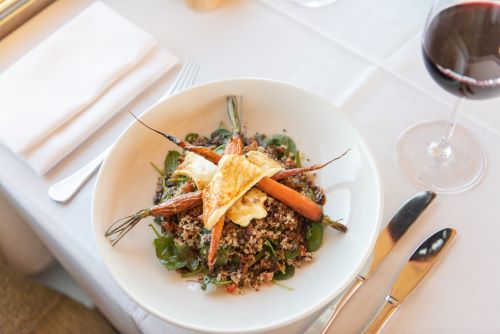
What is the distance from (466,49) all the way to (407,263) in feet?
1.19

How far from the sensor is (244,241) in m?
0.81

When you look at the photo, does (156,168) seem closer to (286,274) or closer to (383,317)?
(286,274)

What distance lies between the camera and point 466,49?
784 mm

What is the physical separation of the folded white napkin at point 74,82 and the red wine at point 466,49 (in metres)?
0.59

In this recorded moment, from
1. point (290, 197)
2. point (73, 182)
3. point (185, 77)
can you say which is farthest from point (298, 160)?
point (73, 182)

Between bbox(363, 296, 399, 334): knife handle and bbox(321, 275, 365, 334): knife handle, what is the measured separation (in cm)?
5

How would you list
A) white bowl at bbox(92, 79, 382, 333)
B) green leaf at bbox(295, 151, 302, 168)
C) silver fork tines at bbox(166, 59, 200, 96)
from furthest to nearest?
silver fork tines at bbox(166, 59, 200, 96)
green leaf at bbox(295, 151, 302, 168)
white bowl at bbox(92, 79, 382, 333)

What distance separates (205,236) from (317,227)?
19 centimetres

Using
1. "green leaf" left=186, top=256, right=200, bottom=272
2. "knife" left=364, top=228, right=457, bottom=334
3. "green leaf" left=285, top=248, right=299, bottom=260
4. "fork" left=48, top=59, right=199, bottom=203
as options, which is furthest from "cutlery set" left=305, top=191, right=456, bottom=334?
"fork" left=48, top=59, right=199, bottom=203

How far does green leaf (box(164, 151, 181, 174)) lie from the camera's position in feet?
3.10

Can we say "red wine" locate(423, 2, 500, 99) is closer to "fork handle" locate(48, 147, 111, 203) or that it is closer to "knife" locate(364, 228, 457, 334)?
"knife" locate(364, 228, 457, 334)

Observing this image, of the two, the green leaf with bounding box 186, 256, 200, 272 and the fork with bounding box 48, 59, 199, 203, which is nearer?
the green leaf with bounding box 186, 256, 200, 272

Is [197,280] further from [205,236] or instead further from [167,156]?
[167,156]

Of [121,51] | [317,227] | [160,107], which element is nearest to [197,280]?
[317,227]
